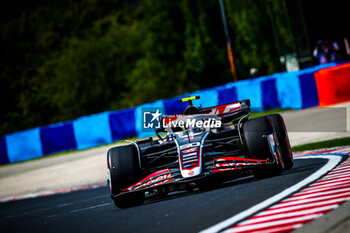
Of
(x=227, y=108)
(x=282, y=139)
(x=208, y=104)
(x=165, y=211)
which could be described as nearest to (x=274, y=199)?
(x=165, y=211)

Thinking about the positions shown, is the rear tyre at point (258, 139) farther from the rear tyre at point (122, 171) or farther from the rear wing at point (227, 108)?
the rear tyre at point (122, 171)

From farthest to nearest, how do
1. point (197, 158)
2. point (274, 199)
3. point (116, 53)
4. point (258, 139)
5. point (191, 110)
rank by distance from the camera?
1. point (116, 53)
2. point (191, 110)
3. point (258, 139)
4. point (197, 158)
5. point (274, 199)

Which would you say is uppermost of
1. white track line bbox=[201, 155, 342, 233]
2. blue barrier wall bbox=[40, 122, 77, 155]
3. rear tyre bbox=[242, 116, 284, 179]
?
rear tyre bbox=[242, 116, 284, 179]

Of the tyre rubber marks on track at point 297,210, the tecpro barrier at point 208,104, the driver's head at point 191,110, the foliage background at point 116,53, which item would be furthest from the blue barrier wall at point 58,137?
the tyre rubber marks on track at point 297,210

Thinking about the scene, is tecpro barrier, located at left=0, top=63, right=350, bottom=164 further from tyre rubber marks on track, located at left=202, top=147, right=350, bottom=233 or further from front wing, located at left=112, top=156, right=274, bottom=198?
tyre rubber marks on track, located at left=202, top=147, right=350, bottom=233

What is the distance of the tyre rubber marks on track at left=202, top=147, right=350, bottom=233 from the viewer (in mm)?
4969

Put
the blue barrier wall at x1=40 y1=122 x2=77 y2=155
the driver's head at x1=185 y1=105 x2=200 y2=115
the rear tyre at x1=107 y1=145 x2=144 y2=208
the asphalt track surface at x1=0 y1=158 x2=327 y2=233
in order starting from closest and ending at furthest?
the asphalt track surface at x1=0 y1=158 x2=327 y2=233
the rear tyre at x1=107 y1=145 x2=144 y2=208
the driver's head at x1=185 y1=105 x2=200 y2=115
the blue barrier wall at x1=40 y1=122 x2=77 y2=155

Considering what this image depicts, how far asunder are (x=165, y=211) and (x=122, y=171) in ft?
4.11

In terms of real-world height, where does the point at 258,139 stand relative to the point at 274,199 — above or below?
above

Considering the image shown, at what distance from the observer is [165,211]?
6949 mm

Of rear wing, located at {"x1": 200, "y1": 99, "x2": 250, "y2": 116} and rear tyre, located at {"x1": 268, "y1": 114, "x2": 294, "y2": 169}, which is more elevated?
rear wing, located at {"x1": 200, "y1": 99, "x2": 250, "y2": 116}

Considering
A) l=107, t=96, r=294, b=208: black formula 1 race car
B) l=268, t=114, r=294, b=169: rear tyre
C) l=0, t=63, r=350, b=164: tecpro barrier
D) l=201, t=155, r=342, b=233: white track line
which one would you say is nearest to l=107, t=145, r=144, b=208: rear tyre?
l=107, t=96, r=294, b=208: black formula 1 race car

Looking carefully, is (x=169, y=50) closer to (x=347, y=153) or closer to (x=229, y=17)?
(x=229, y=17)

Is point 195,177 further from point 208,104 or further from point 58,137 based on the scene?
point 58,137
